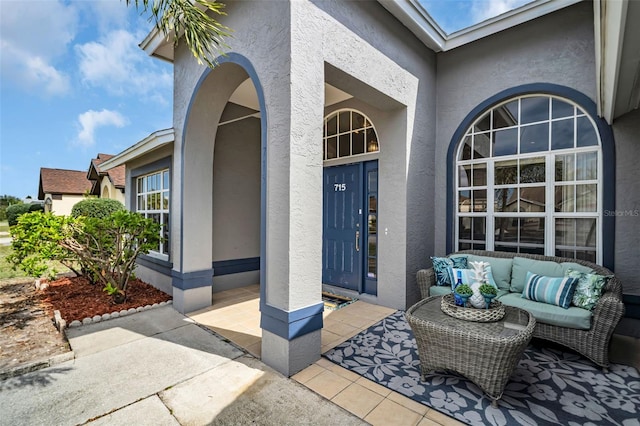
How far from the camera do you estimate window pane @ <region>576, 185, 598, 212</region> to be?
427cm

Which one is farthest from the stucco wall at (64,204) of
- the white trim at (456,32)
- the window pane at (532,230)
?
the window pane at (532,230)

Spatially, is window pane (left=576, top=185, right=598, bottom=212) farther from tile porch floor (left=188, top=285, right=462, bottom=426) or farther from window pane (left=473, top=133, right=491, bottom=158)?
tile porch floor (left=188, top=285, right=462, bottom=426)

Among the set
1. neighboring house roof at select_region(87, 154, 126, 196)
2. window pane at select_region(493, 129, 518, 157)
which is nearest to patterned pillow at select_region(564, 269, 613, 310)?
window pane at select_region(493, 129, 518, 157)

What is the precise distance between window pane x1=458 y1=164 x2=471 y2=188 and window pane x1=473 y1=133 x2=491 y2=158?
26 centimetres

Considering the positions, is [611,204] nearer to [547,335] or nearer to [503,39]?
[547,335]

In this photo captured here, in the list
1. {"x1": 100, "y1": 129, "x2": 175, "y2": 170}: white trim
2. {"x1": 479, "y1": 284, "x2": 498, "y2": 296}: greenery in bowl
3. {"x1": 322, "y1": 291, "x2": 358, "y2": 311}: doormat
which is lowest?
{"x1": 322, "y1": 291, "x2": 358, "y2": 311}: doormat

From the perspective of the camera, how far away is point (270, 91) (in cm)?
342

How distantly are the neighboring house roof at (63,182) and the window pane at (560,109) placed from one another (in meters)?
28.1

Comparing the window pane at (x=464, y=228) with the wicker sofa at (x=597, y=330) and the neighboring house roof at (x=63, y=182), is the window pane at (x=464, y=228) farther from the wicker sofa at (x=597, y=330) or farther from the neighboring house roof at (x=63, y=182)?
the neighboring house roof at (x=63, y=182)

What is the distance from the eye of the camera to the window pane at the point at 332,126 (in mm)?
6211

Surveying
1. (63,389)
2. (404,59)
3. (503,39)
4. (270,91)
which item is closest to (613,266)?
(503,39)

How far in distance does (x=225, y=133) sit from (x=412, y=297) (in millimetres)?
5223

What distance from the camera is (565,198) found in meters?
4.50

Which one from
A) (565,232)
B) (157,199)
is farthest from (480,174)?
(157,199)
